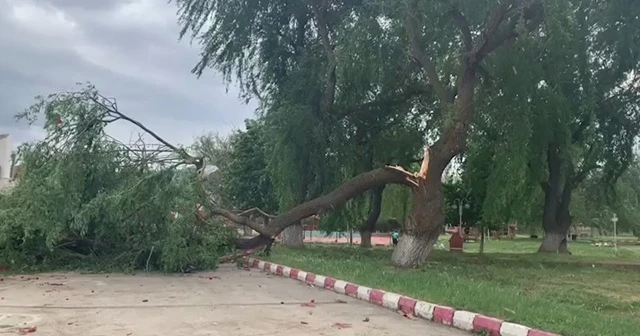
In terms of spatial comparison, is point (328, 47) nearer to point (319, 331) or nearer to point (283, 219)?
point (283, 219)

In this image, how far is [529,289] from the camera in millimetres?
11461

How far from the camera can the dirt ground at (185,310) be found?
7.13 meters

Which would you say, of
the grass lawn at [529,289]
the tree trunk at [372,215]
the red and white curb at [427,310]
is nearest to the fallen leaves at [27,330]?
the red and white curb at [427,310]

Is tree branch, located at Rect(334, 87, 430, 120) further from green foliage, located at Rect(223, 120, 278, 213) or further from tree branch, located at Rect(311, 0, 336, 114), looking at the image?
green foliage, located at Rect(223, 120, 278, 213)

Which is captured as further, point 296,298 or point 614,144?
point 614,144

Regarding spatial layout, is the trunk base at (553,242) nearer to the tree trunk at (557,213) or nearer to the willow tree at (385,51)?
the tree trunk at (557,213)

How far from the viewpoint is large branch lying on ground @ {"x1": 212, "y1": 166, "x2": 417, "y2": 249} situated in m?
16.5

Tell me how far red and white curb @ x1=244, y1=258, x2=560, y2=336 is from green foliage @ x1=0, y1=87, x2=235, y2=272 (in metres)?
3.34

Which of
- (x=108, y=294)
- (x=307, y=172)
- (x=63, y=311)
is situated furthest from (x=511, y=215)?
(x=63, y=311)

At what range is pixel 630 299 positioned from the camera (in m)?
10.6

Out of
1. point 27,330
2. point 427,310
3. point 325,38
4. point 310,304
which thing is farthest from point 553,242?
point 27,330

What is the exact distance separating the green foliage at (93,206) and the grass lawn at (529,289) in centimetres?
305

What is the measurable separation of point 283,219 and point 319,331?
10.3m

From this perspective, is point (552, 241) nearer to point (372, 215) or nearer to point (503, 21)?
point (372, 215)
